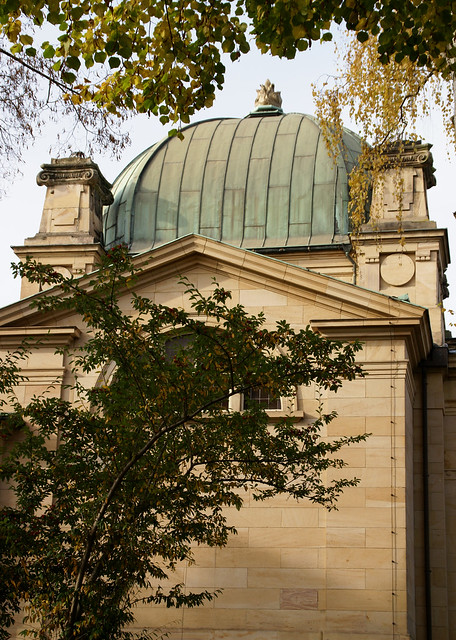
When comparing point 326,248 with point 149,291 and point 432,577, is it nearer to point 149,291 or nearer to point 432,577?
point 149,291

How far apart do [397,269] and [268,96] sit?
11.4 metres

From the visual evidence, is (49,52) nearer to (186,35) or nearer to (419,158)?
(186,35)

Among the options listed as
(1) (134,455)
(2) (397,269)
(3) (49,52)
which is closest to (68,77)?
(3) (49,52)

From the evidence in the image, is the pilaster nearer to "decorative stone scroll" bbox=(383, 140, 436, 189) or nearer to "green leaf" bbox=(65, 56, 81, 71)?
"decorative stone scroll" bbox=(383, 140, 436, 189)

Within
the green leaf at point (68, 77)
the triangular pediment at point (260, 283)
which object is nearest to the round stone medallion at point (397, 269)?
the triangular pediment at point (260, 283)

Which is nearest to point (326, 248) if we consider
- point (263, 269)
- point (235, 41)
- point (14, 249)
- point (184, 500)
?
point (263, 269)

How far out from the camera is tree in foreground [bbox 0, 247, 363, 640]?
15.3m

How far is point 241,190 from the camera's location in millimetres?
31844

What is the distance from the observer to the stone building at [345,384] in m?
21.2

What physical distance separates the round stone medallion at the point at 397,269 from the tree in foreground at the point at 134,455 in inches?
427

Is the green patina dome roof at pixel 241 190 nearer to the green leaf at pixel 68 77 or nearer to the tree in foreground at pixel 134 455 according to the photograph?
the tree in foreground at pixel 134 455

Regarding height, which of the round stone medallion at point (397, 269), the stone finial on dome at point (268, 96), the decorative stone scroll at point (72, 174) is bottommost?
the round stone medallion at point (397, 269)

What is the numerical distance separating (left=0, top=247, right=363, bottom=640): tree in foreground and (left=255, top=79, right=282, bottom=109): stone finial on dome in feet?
69.3

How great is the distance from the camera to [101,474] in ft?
53.0
